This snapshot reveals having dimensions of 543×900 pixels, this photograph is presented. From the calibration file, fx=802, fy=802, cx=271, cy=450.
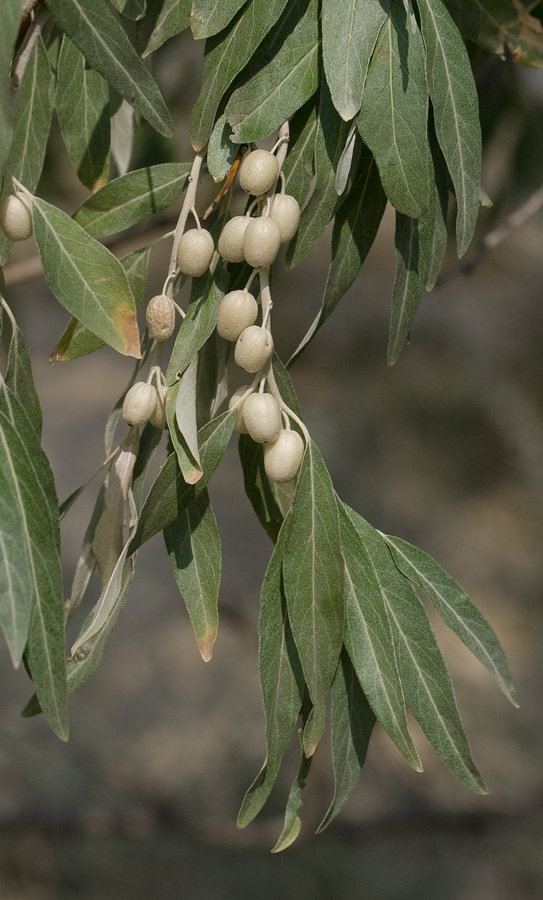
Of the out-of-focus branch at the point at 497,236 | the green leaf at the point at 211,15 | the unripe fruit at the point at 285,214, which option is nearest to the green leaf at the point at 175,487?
the unripe fruit at the point at 285,214

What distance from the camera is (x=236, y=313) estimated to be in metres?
0.46

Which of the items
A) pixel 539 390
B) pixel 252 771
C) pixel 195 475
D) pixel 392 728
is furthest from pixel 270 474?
pixel 539 390

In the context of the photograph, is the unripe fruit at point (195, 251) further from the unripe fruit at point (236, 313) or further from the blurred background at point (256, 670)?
the blurred background at point (256, 670)

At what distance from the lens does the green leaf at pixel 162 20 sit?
1.58ft

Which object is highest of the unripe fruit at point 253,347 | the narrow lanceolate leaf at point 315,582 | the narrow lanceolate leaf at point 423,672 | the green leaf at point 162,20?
the green leaf at point 162,20

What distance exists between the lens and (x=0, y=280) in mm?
467

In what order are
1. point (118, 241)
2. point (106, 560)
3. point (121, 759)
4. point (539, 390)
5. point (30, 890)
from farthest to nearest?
point (539, 390), point (121, 759), point (30, 890), point (118, 241), point (106, 560)

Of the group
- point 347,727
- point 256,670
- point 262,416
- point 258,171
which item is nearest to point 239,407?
point 262,416

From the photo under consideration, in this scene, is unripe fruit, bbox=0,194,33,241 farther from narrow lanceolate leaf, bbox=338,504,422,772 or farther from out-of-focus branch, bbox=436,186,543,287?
out-of-focus branch, bbox=436,186,543,287

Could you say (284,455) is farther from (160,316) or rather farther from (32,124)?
(32,124)

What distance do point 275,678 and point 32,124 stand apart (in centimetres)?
41

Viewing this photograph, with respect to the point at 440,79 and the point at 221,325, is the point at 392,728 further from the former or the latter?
the point at 440,79

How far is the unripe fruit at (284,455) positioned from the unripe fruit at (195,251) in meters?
0.11

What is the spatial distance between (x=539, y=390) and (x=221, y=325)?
2938mm
